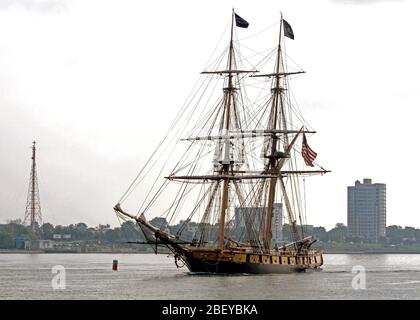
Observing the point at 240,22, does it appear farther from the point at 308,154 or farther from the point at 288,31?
the point at 308,154

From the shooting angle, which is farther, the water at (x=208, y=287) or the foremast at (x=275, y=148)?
the foremast at (x=275, y=148)

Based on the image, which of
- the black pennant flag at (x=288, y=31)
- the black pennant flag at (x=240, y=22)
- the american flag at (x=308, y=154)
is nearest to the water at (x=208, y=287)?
the american flag at (x=308, y=154)

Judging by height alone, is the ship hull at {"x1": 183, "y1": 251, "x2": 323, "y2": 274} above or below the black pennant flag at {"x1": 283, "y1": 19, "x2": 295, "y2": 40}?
below

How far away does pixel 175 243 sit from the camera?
134m

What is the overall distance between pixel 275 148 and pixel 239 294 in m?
50.7

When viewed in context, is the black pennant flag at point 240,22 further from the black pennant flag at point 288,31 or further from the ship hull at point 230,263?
the ship hull at point 230,263

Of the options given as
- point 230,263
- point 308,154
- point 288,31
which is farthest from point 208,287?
point 288,31

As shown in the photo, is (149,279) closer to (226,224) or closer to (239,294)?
(226,224)

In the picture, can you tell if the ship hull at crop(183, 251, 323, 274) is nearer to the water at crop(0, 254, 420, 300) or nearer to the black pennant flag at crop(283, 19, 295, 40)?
the water at crop(0, 254, 420, 300)

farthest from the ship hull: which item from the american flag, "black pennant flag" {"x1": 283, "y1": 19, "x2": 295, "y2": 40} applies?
"black pennant flag" {"x1": 283, "y1": 19, "x2": 295, "y2": 40}

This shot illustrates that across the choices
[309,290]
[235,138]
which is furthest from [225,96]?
[309,290]
